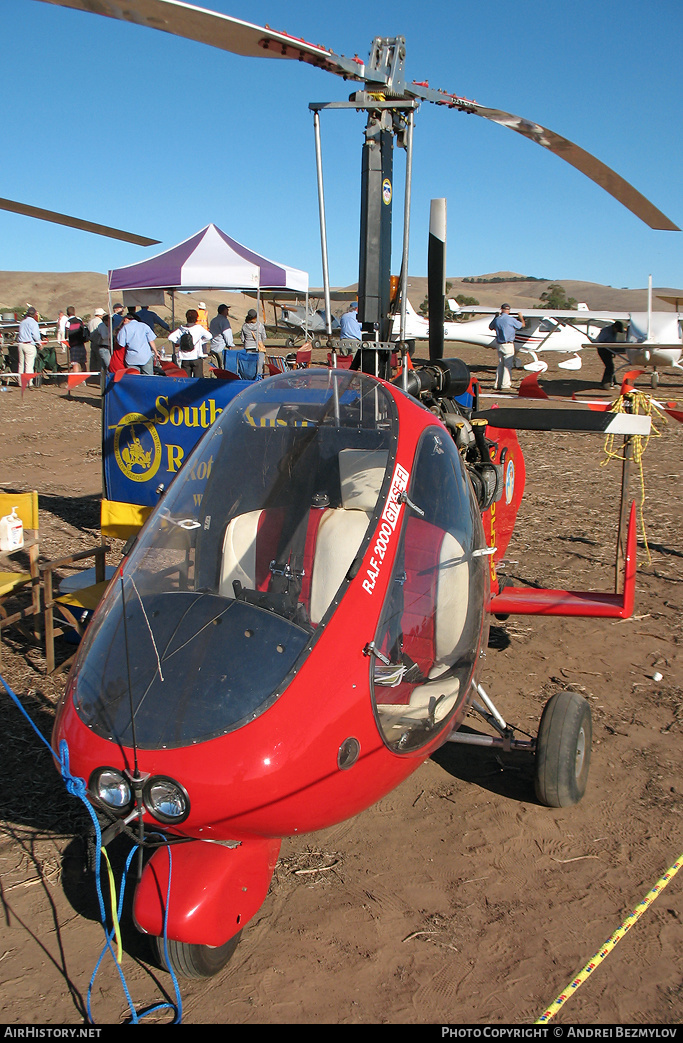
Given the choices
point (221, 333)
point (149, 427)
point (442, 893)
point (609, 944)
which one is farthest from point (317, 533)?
point (221, 333)

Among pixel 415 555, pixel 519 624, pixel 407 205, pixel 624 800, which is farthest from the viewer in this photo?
pixel 519 624

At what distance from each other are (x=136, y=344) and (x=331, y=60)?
30.8 ft

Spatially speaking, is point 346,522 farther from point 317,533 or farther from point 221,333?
point 221,333

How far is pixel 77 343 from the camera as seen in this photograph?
19.8 metres

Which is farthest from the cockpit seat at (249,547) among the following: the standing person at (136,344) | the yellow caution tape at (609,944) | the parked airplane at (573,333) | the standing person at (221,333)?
the parked airplane at (573,333)

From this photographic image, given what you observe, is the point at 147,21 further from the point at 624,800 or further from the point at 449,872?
the point at 624,800

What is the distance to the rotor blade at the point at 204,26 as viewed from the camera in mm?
2268

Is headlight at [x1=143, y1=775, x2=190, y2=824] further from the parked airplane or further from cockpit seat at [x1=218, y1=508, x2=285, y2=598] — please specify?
the parked airplane

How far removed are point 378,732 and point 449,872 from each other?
967mm

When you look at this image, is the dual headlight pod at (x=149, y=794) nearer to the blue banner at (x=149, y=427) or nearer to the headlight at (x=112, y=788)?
the headlight at (x=112, y=788)

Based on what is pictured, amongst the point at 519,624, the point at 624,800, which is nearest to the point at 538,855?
the point at 624,800

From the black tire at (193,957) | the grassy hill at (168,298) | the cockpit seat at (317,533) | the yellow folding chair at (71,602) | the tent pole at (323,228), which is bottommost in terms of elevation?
the black tire at (193,957)

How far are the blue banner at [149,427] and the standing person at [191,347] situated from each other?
21.6ft
